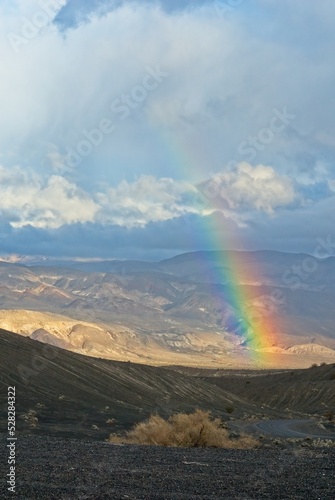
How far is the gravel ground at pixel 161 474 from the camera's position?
1336 cm

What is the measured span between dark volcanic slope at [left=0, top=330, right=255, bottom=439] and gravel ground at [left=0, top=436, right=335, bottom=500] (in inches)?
536

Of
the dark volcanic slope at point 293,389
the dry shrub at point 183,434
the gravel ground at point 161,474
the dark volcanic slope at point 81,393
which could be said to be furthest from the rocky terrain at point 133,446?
the dry shrub at point 183,434

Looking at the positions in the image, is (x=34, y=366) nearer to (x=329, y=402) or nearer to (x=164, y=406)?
(x=164, y=406)

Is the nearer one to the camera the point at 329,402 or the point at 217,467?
the point at 217,467

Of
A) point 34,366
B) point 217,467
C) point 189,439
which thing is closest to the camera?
point 217,467

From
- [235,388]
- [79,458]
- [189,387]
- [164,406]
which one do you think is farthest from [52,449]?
[235,388]

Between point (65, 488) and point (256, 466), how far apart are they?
6649 millimetres

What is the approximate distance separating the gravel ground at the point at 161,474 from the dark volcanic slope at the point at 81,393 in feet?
44.7

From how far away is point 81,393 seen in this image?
172ft

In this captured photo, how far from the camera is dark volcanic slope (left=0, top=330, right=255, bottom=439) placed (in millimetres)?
38500

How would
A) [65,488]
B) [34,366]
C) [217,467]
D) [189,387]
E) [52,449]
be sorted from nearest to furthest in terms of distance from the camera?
[65,488]
[217,467]
[52,449]
[34,366]
[189,387]

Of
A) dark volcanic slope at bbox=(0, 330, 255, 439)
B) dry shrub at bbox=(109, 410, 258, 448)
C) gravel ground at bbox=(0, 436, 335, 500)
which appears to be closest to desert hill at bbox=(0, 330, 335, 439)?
dark volcanic slope at bbox=(0, 330, 255, 439)

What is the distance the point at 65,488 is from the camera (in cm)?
1355

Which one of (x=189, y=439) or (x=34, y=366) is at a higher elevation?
(x=34, y=366)
